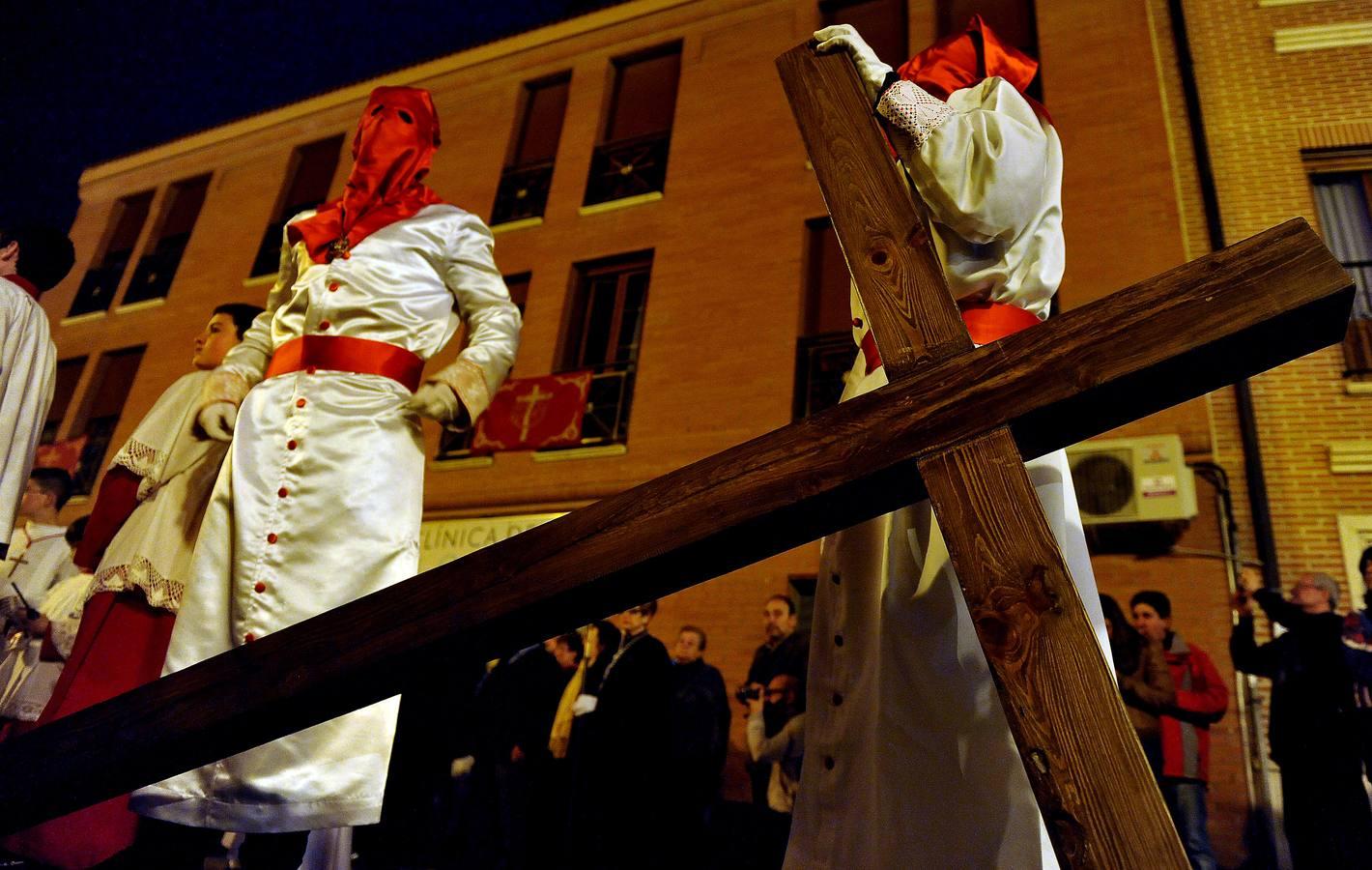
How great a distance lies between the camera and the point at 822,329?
8.80 meters

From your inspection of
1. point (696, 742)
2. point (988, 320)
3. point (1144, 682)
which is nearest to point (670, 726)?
point (696, 742)

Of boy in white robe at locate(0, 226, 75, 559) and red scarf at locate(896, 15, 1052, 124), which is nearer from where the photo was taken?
red scarf at locate(896, 15, 1052, 124)

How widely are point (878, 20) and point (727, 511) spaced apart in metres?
9.60

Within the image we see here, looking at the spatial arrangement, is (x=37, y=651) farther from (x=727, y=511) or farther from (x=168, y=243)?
(x=168, y=243)

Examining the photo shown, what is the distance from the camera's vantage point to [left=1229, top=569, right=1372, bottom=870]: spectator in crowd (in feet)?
14.6

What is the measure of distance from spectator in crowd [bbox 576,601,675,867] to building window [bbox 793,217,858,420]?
3.17 metres

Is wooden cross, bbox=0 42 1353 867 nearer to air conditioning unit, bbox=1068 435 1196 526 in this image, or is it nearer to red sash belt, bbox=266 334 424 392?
red sash belt, bbox=266 334 424 392

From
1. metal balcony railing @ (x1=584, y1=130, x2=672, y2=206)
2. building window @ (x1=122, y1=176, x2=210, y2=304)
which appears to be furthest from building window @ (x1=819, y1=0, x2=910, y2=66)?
building window @ (x1=122, y1=176, x2=210, y2=304)

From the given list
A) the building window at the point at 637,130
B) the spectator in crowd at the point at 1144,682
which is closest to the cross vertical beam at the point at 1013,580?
the spectator in crowd at the point at 1144,682

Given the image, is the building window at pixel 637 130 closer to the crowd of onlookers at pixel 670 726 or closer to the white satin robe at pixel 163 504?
the crowd of onlookers at pixel 670 726

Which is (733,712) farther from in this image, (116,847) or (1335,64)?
(1335,64)

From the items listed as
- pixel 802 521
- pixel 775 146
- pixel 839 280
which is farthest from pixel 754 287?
pixel 802 521

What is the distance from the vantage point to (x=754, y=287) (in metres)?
9.15

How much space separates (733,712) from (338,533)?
5.82 meters
